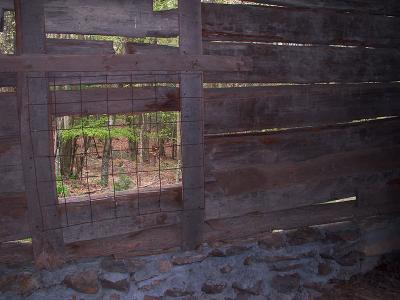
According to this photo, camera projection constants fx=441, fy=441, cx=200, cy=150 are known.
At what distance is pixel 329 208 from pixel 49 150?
7.98ft

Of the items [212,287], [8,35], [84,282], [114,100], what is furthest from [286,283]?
[8,35]

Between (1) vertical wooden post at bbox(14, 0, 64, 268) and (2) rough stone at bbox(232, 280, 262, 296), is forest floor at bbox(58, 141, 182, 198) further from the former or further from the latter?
(1) vertical wooden post at bbox(14, 0, 64, 268)

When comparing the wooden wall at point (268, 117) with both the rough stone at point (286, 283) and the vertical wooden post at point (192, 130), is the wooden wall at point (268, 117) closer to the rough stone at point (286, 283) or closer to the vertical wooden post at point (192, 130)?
the vertical wooden post at point (192, 130)

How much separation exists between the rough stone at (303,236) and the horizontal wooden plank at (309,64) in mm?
1276

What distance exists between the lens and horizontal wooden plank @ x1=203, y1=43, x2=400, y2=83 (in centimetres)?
334

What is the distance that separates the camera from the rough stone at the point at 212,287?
340 cm

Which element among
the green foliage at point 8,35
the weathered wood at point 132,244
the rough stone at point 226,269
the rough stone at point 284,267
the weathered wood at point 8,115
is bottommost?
the rough stone at point 284,267

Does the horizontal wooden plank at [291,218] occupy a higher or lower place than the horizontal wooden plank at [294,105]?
lower

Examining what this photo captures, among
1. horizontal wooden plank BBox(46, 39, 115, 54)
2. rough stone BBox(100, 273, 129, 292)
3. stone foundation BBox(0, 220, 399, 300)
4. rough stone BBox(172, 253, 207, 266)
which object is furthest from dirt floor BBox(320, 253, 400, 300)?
horizontal wooden plank BBox(46, 39, 115, 54)

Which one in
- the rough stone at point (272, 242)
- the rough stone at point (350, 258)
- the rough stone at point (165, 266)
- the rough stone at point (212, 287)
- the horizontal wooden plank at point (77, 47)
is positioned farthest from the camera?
the rough stone at point (350, 258)

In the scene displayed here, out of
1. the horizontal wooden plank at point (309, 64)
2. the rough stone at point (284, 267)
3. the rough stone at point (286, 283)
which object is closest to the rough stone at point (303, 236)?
the rough stone at point (284, 267)

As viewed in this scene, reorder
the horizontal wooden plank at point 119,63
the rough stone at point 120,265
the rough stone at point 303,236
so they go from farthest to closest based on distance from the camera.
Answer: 1. the rough stone at point 303,236
2. the rough stone at point 120,265
3. the horizontal wooden plank at point 119,63

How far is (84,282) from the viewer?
304 cm

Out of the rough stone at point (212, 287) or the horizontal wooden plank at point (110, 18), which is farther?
the rough stone at point (212, 287)
